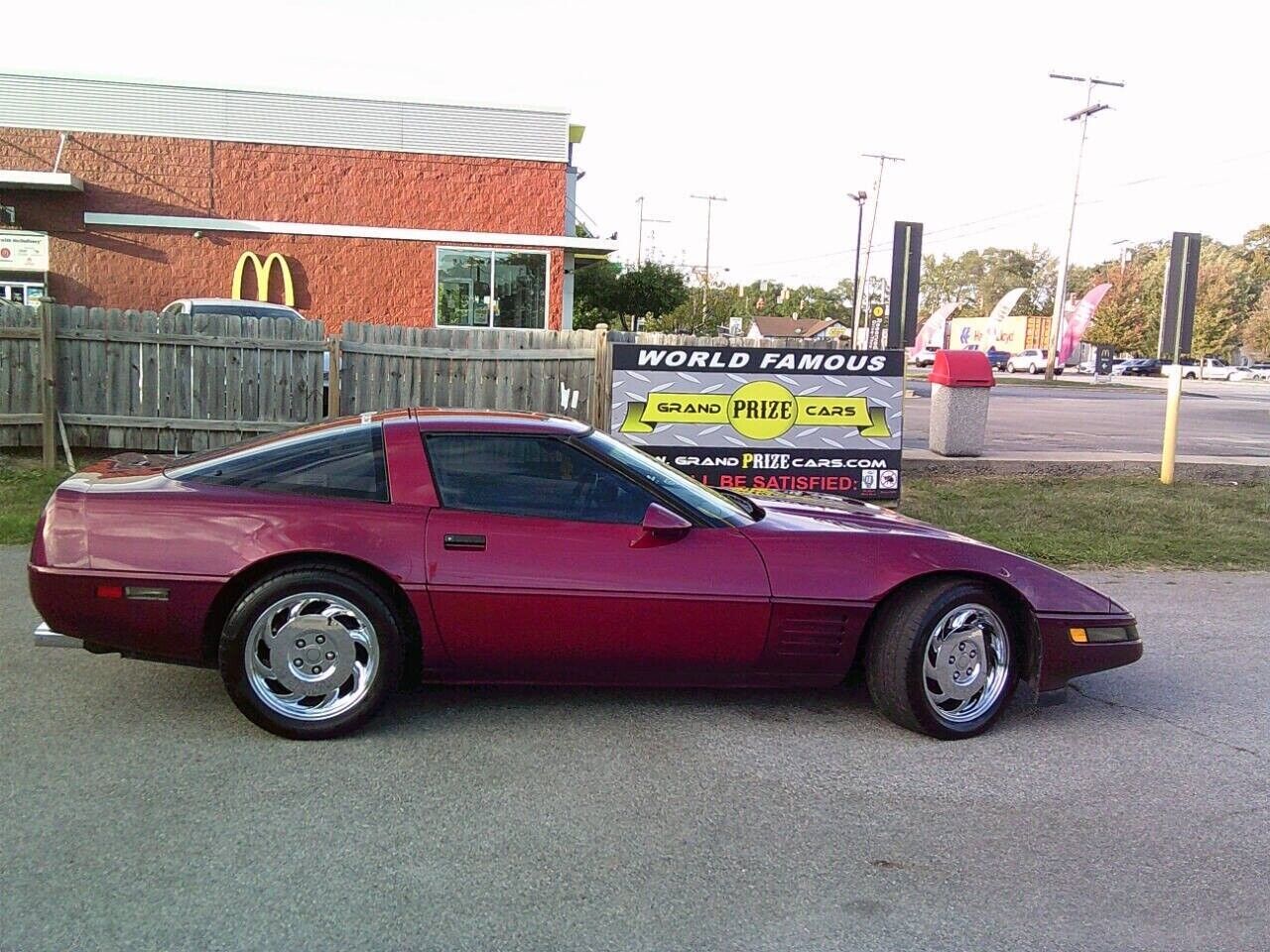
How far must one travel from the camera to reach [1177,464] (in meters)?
14.1

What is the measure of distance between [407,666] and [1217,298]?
81.2 m

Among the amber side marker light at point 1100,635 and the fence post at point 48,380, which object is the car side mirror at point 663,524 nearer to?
the amber side marker light at point 1100,635

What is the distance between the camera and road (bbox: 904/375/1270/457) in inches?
687

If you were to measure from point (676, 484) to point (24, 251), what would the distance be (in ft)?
66.9

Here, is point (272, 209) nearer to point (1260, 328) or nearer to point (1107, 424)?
point (1107, 424)

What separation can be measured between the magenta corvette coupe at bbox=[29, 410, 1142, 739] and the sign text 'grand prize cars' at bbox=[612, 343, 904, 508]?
5.09 m

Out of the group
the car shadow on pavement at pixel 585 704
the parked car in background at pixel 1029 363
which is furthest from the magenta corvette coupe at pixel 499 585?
the parked car in background at pixel 1029 363

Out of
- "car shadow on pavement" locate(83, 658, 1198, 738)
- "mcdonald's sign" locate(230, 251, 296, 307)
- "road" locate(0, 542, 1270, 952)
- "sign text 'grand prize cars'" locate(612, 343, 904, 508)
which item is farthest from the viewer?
"mcdonald's sign" locate(230, 251, 296, 307)

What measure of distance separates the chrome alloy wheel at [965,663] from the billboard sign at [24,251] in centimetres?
2124

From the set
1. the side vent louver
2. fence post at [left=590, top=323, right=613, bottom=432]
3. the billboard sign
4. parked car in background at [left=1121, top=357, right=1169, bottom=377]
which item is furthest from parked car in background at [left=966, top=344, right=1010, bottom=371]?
the side vent louver

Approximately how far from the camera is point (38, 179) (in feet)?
68.2

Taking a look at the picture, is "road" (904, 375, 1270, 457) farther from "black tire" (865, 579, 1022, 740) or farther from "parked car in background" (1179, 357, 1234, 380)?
"parked car in background" (1179, 357, 1234, 380)

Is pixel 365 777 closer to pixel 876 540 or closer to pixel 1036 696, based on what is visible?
pixel 876 540

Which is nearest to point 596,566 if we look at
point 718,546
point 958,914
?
point 718,546
